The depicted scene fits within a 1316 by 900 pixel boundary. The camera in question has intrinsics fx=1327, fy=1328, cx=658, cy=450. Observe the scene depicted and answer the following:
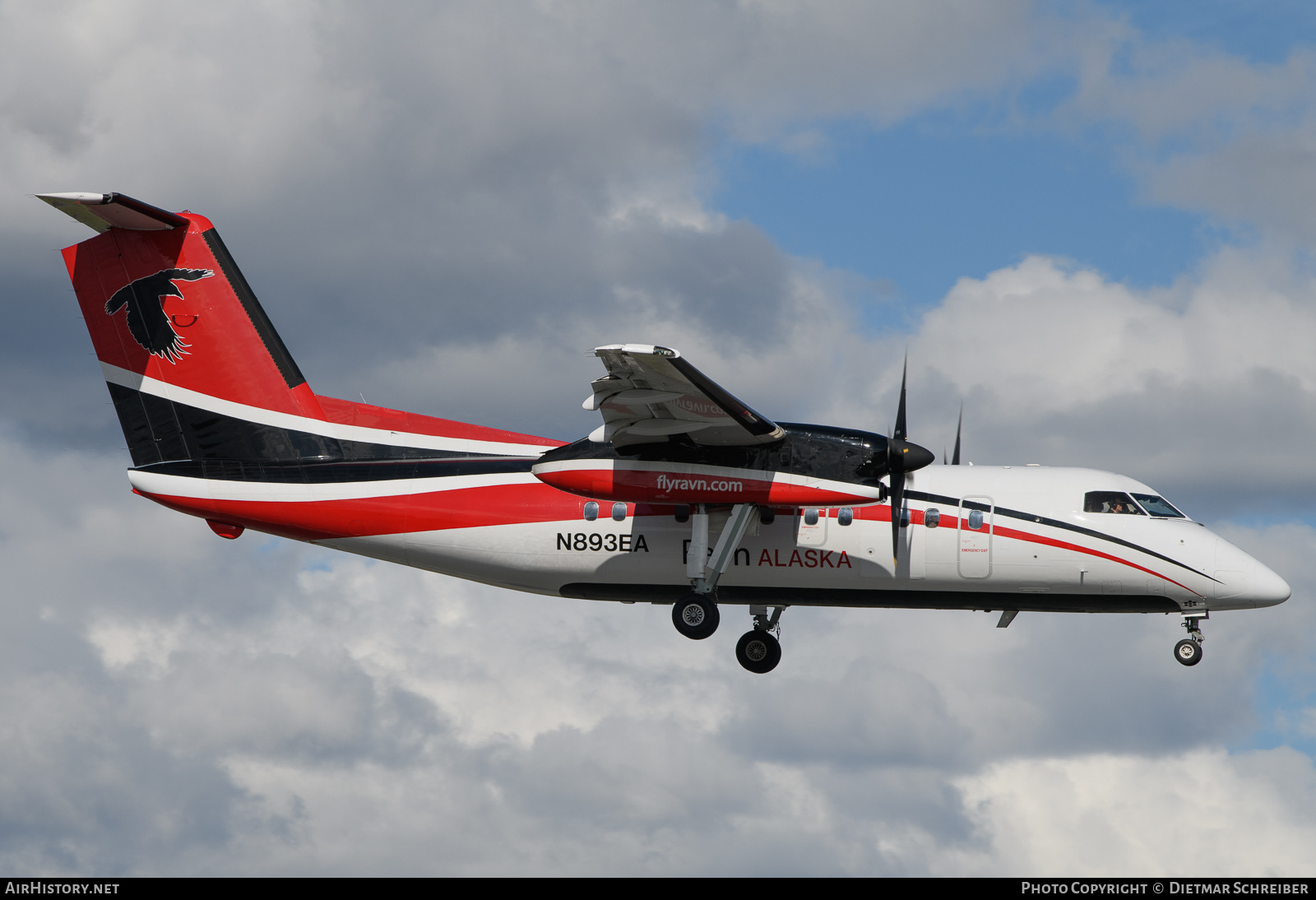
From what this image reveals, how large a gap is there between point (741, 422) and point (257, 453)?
9314mm

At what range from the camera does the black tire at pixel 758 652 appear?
2459 centimetres

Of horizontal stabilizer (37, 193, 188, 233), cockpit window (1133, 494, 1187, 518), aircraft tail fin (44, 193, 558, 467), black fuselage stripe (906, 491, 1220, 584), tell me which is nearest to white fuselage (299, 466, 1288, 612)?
black fuselage stripe (906, 491, 1220, 584)

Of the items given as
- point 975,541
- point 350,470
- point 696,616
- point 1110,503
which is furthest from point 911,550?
point 350,470

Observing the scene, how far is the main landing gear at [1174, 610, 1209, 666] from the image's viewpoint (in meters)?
22.7

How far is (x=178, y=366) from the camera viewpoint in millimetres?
24969

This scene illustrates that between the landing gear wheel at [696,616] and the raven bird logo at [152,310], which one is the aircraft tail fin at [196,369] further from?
the landing gear wheel at [696,616]

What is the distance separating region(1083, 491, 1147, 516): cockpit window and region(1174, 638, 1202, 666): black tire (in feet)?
7.73

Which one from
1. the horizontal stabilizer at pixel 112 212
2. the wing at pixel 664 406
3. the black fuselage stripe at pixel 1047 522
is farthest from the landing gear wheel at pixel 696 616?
the horizontal stabilizer at pixel 112 212

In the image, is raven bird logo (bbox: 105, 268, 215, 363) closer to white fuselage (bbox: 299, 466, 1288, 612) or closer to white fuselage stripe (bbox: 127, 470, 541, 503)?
white fuselage stripe (bbox: 127, 470, 541, 503)

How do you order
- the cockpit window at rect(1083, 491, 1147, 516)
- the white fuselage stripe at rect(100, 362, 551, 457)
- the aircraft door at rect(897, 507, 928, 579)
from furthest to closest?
1. the white fuselage stripe at rect(100, 362, 551, 457)
2. the cockpit window at rect(1083, 491, 1147, 516)
3. the aircraft door at rect(897, 507, 928, 579)

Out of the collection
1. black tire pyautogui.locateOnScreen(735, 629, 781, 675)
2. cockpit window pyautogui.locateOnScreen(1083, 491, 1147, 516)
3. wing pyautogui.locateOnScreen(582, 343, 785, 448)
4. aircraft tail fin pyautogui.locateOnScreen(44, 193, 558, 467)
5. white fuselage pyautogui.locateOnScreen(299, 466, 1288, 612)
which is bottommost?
black tire pyautogui.locateOnScreen(735, 629, 781, 675)

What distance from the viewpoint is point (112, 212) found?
2386 centimetres

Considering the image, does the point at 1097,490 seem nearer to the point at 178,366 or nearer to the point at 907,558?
the point at 907,558
